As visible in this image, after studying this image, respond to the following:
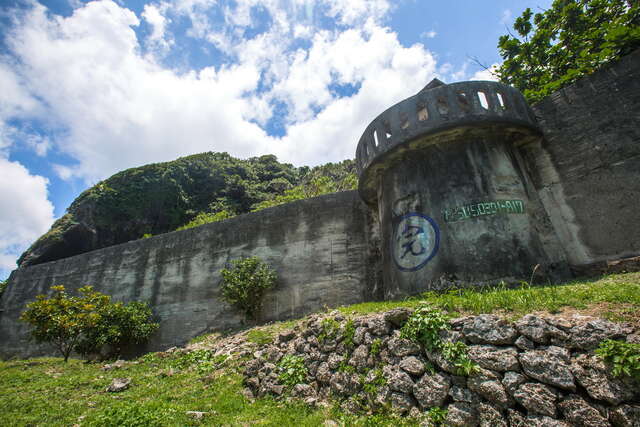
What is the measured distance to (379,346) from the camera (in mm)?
3916

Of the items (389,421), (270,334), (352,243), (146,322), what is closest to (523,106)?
(352,243)

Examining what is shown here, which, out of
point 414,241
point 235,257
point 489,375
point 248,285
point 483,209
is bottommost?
point 489,375

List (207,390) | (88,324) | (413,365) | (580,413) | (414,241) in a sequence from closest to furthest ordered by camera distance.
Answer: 1. (580,413)
2. (413,365)
3. (207,390)
4. (414,241)
5. (88,324)

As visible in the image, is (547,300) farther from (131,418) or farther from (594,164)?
(131,418)

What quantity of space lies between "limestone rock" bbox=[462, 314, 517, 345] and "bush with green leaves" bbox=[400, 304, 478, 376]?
146mm

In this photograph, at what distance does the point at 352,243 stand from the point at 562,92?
570 cm

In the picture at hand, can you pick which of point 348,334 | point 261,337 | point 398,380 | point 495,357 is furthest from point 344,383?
point 261,337

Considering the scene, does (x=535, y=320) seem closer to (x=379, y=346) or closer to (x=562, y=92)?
(x=379, y=346)

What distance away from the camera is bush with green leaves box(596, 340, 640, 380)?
2324 mm

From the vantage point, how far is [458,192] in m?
5.99

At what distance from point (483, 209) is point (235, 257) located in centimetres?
741

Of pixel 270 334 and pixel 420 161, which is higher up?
pixel 420 161

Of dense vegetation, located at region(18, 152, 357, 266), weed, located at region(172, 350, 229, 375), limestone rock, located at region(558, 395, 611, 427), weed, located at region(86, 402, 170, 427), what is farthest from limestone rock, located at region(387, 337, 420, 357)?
dense vegetation, located at region(18, 152, 357, 266)

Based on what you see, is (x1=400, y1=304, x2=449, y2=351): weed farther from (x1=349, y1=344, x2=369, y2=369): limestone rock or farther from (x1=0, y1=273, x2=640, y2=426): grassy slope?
(x1=349, y1=344, x2=369, y2=369): limestone rock
